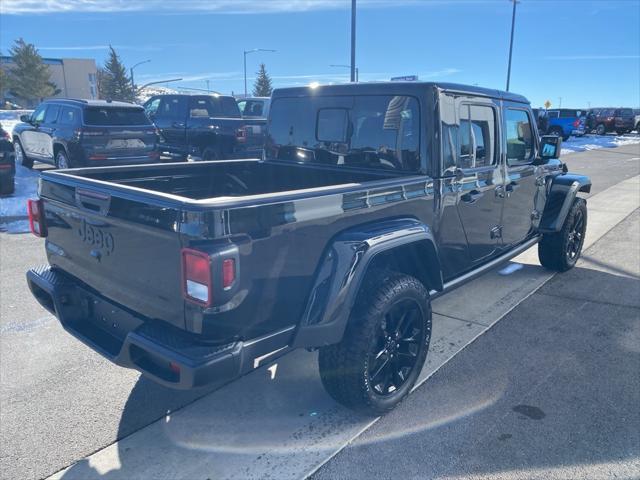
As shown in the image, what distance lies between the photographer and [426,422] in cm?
293

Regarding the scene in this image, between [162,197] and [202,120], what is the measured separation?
11.0 meters

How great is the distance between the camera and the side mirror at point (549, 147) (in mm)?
4800

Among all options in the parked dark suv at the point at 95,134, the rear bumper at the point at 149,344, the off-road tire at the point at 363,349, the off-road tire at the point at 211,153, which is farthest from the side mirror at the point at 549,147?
the off-road tire at the point at 211,153

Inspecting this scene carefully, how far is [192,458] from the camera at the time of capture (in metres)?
2.62

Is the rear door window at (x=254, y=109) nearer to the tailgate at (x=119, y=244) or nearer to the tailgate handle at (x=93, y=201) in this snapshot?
the tailgate at (x=119, y=244)

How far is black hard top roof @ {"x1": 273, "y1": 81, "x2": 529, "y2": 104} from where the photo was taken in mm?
3355

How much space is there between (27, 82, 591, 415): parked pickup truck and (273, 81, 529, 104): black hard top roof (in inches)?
0.5

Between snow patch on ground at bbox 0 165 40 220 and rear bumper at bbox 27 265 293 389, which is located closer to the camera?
rear bumper at bbox 27 265 293 389

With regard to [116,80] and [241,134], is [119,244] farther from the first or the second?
[116,80]

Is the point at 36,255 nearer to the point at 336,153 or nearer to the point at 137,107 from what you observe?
the point at 336,153

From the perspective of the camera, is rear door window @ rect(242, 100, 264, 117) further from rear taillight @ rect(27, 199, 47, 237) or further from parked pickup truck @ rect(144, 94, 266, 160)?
→ rear taillight @ rect(27, 199, 47, 237)

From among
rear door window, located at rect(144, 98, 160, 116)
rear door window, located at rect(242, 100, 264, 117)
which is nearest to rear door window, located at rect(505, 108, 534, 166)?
rear door window, located at rect(144, 98, 160, 116)

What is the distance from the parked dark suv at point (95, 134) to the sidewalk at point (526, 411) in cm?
865

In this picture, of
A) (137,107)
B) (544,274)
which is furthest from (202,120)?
(544,274)
